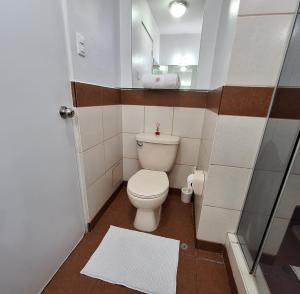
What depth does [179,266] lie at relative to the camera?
1.04 meters

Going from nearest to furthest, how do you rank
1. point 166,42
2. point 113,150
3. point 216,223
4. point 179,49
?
point 216,223 → point 113,150 → point 179,49 → point 166,42

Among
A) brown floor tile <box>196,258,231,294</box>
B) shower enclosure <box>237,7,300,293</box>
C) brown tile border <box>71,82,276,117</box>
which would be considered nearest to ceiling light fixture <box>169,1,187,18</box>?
brown tile border <box>71,82,276,117</box>

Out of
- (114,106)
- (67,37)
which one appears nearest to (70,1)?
(67,37)

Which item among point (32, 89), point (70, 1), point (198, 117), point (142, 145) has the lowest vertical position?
point (142, 145)

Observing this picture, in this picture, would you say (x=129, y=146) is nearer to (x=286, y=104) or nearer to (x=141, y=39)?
(x=141, y=39)

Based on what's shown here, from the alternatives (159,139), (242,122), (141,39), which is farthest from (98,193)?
(141,39)

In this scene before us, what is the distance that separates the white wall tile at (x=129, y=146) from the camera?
1.67 m

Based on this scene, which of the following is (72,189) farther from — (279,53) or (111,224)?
(279,53)

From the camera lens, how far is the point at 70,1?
853 millimetres

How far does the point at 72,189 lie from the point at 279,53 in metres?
1.34

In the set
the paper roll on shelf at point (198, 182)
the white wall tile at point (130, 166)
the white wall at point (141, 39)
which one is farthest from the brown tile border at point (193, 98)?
the white wall tile at point (130, 166)

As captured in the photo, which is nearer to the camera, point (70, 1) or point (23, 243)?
point (23, 243)

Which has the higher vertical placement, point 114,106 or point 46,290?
point 114,106

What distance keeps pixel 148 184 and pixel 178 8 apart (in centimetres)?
169
